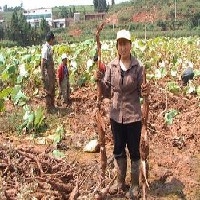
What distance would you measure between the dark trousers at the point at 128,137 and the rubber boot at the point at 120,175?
0.26 feet

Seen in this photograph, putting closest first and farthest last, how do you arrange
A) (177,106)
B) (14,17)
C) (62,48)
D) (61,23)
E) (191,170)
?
(191,170) → (177,106) → (62,48) → (14,17) → (61,23)

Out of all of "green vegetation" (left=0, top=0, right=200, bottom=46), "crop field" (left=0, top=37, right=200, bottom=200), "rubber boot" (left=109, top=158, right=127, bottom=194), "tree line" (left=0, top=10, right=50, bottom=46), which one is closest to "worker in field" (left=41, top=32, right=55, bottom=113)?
"crop field" (left=0, top=37, right=200, bottom=200)

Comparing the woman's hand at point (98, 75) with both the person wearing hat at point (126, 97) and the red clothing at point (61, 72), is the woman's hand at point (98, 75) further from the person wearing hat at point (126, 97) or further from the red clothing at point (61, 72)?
the red clothing at point (61, 72)

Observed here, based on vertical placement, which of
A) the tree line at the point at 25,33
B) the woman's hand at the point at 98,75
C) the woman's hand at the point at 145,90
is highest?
the woman's hand at the point at 98,75

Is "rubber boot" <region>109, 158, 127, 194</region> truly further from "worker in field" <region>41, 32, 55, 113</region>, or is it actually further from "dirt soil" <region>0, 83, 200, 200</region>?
"worker in field" <region>41, 32, 55, 113</region>

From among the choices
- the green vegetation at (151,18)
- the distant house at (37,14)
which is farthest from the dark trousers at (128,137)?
the distant house at (37,14)

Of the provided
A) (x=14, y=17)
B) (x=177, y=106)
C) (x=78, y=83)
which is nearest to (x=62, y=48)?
(x=78, y=83)

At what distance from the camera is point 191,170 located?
20.0 feet

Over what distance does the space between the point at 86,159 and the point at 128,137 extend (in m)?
1.68

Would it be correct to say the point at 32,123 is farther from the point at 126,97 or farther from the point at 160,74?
the point at 160,74

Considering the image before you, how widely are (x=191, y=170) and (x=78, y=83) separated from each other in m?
6.16

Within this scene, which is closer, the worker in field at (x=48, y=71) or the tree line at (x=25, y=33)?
the worker in field at (x=48, y=71)

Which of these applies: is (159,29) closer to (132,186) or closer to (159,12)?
(159,12)

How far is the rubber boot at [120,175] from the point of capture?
5281 mm
